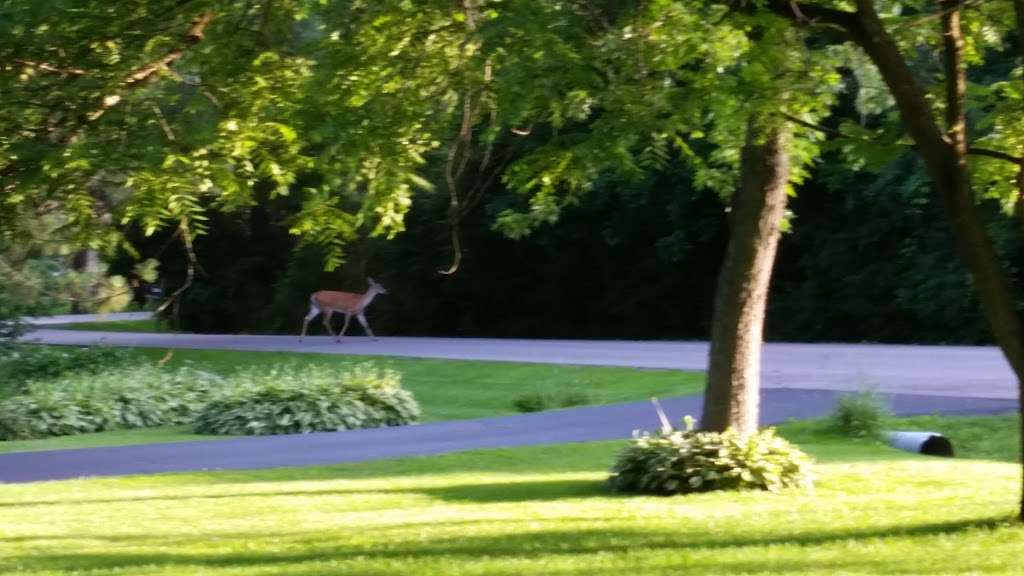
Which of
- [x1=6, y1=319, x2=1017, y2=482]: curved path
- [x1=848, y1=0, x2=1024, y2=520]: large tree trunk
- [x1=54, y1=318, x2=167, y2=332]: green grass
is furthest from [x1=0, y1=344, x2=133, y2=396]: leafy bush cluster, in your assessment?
[x1=848, y1=0, x2=1024, y2=520]: large tree trunk

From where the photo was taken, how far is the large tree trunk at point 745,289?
38.3 feet

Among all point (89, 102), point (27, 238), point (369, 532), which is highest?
point (89, 102)

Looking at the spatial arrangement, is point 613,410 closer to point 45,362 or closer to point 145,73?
point 145,73

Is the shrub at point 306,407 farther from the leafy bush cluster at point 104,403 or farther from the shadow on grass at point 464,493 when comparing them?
the shadow on grass at point 464,493

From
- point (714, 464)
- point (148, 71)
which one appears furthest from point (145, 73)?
point (714, 464)

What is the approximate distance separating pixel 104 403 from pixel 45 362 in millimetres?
5559

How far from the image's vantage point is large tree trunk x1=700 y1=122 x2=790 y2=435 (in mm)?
11664

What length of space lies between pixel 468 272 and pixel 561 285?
2.59 meters

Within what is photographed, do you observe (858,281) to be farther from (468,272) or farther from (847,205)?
(468,272)

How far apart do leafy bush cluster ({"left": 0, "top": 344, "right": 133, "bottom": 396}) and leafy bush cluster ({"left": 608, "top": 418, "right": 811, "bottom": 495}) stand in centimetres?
1519

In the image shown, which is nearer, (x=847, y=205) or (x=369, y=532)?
(x=369, y=532)

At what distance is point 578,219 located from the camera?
3566cm

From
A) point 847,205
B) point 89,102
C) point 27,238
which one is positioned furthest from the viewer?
point 847,205

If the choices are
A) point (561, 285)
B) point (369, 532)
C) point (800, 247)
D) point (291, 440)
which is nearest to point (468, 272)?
point (561, 285)
